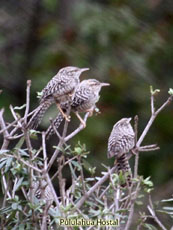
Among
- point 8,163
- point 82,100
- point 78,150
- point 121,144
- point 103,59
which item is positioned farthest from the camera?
point 103,59

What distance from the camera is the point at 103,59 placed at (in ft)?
45.8

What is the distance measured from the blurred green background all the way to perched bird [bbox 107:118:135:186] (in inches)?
230

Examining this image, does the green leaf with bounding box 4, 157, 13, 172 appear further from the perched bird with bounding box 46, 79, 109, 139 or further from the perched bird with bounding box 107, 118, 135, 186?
the perched bird with bounding box 46, 79, 109, 139

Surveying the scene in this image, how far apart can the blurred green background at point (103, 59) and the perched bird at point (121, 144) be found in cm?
584

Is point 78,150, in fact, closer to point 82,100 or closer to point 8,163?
point 8,163

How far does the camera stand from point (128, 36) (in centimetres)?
1391

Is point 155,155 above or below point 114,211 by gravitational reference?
above

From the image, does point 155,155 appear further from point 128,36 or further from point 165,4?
point 165,4

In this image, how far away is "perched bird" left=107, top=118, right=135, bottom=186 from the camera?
621cm

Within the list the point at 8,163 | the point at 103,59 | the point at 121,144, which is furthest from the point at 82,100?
the point at 103,59

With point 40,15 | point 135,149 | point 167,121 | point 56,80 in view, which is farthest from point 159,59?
point 135,149

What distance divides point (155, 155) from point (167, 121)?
0.85 m

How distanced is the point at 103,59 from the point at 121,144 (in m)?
7.73

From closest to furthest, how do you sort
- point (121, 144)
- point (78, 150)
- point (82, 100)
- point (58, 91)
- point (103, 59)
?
point (78, 150) < point (121, 144) < point (58, 91) < point (82, 100) < point (103, 59)
